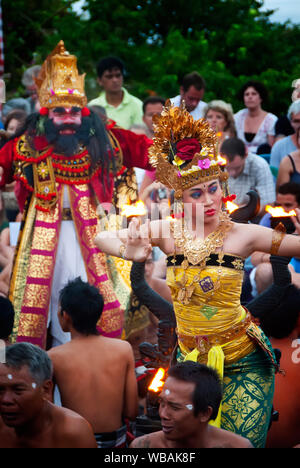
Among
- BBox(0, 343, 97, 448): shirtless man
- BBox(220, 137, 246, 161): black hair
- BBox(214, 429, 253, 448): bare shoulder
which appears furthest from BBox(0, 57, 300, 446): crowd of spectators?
BBox(214, 429, 253, 448): bare shoulder

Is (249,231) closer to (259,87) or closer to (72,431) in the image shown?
(72,431)

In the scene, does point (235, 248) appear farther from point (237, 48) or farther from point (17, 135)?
point (237, 48)

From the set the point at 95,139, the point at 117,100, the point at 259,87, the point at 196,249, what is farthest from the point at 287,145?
the point at 196,249

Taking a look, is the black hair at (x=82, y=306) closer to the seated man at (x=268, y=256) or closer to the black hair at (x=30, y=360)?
the black hair at (x=30, y=360)

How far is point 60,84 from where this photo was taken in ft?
20.7

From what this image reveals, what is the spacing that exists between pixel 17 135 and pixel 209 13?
192 inches

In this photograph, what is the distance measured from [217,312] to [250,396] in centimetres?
43

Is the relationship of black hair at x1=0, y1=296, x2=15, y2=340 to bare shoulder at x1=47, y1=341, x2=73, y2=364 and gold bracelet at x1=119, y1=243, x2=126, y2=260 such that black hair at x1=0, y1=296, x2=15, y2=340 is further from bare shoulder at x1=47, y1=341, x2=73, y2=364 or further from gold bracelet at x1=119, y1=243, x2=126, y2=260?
→ gold bracelet at x1=119, y1=243, x2=126, y2=260

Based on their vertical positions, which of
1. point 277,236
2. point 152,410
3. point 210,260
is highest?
point 277,236

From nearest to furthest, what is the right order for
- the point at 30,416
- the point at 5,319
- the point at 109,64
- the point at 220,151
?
the point at 30,416 < the point at 5,319 < the point at 220,151 < the point at 109,64

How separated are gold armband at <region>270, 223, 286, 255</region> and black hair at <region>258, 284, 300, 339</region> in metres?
0.59

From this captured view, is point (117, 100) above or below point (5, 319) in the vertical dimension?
above

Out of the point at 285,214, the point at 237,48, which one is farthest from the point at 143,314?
the point at 237,48

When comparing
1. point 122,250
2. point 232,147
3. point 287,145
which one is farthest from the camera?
point 287,145
